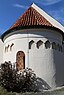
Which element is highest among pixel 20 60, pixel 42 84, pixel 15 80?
pixel 20 60

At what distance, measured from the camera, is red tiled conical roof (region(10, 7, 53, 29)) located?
77.5ft

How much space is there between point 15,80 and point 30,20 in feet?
20.1

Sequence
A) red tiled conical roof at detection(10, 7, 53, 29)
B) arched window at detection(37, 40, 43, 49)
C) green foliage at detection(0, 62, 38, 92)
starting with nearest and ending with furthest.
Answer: green foliage at detection(0, 62, 38, 92) < arched window at detection(37, 40, 43, 49) < red tiled conical roof at detection(10, 7, 53, 29)

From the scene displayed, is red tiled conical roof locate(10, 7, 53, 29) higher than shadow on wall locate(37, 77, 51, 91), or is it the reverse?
red tiled conical roof locate(10, 7, 53, 29)

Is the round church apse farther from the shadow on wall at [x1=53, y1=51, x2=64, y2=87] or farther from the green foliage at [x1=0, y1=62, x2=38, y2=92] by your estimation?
the shadow on wall at [x1=53, y1=51, x2=64, y2=87]

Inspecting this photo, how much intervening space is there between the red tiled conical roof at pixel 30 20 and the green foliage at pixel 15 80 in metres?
4.38

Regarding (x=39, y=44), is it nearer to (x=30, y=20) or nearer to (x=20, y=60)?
(x=20, y=60)

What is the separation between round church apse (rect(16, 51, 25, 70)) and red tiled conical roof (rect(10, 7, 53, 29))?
2.54 meters

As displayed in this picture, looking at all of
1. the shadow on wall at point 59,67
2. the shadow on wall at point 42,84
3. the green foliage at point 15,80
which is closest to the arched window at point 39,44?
the shadow on wall at point 59,67

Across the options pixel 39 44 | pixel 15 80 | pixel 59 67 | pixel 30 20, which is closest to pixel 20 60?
pixel 39 44

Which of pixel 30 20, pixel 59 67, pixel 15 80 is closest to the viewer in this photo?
pixel 15 80

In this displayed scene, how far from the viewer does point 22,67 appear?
74.8 ft

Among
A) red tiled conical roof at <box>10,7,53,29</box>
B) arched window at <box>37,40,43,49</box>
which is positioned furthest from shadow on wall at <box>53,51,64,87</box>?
red tiled conical roof at <box>10,7,53,29</box>

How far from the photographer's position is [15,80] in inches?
814
